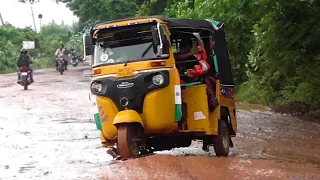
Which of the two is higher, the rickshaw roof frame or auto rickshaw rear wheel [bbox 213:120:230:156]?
the rickshaw roof frame

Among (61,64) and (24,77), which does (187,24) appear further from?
(61,64)

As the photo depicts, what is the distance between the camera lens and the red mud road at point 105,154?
7.09 meters

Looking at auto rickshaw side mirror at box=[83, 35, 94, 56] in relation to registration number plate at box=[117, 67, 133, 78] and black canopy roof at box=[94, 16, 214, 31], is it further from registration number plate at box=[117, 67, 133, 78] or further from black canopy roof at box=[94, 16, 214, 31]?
registration number plate at box=[117, 67, 133, 78]

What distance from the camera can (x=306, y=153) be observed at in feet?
34.3

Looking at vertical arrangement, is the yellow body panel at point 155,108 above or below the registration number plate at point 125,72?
below

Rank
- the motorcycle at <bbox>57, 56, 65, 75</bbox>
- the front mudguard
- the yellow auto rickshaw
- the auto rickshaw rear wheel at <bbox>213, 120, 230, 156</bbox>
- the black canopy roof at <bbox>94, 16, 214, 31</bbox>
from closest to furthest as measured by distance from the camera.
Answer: the front mudguard
the yellow auto rickshaw
the black canopy roof at <bbox>94, 16, 214, 31</bbox>
the auto rickshaw rear wheel at <bbox>213, 120, 230, 156</bbox>
the motorcycle at <bbox>57, 56, 65, 75</bbox>

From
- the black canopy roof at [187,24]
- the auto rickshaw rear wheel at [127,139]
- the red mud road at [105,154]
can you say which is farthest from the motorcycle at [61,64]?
the auto rickshaw rear wheel at [127,139]

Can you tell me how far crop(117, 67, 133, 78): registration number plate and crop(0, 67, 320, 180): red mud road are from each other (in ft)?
3.79

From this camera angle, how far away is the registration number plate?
312 inches

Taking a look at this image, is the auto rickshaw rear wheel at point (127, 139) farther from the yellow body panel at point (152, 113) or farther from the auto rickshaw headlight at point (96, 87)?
the auto rickshaw headlight at point (96, 87)

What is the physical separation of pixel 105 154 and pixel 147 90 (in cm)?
225

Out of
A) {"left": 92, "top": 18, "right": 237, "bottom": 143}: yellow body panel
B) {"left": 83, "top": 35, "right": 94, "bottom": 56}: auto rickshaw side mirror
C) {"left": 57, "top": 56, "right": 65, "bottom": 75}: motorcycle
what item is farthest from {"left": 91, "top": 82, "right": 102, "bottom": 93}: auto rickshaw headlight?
{"left": 57, "top": 56, "right": 65, "bottom": 75}: motorcycle

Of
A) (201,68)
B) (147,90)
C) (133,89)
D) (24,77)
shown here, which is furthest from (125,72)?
(24,77)

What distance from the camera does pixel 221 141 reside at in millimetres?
9242
